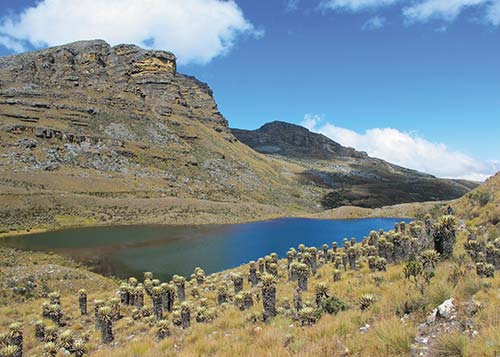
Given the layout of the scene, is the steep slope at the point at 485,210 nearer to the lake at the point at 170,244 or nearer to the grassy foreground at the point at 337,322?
the grassy foreground at the point at 337,322

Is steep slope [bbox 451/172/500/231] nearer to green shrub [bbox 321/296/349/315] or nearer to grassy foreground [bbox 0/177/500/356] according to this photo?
grassy foreground [bbox 0/177/500/356]

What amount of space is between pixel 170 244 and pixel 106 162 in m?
79.8

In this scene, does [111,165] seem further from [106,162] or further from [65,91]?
[65,91]

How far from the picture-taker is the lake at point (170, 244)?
4641 centimetres

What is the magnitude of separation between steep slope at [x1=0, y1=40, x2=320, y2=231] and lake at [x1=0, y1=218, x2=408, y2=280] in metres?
13.3

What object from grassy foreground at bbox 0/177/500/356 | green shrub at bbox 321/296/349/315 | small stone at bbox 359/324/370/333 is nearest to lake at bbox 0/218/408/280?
grassy foreground at bbox 0/177/500/356

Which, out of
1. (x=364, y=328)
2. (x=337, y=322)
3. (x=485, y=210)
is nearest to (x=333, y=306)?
(x=337, y=322)

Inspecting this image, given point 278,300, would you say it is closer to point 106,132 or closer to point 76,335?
point 76,335

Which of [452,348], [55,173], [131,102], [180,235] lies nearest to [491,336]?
[452,348]

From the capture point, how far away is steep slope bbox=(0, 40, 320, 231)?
9062cm

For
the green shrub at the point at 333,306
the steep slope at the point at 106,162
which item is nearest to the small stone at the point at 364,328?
the green shrub at the point at 333,306

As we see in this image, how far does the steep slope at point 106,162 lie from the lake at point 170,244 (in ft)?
43.7

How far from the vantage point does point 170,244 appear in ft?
200

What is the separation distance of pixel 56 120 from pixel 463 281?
519ft
